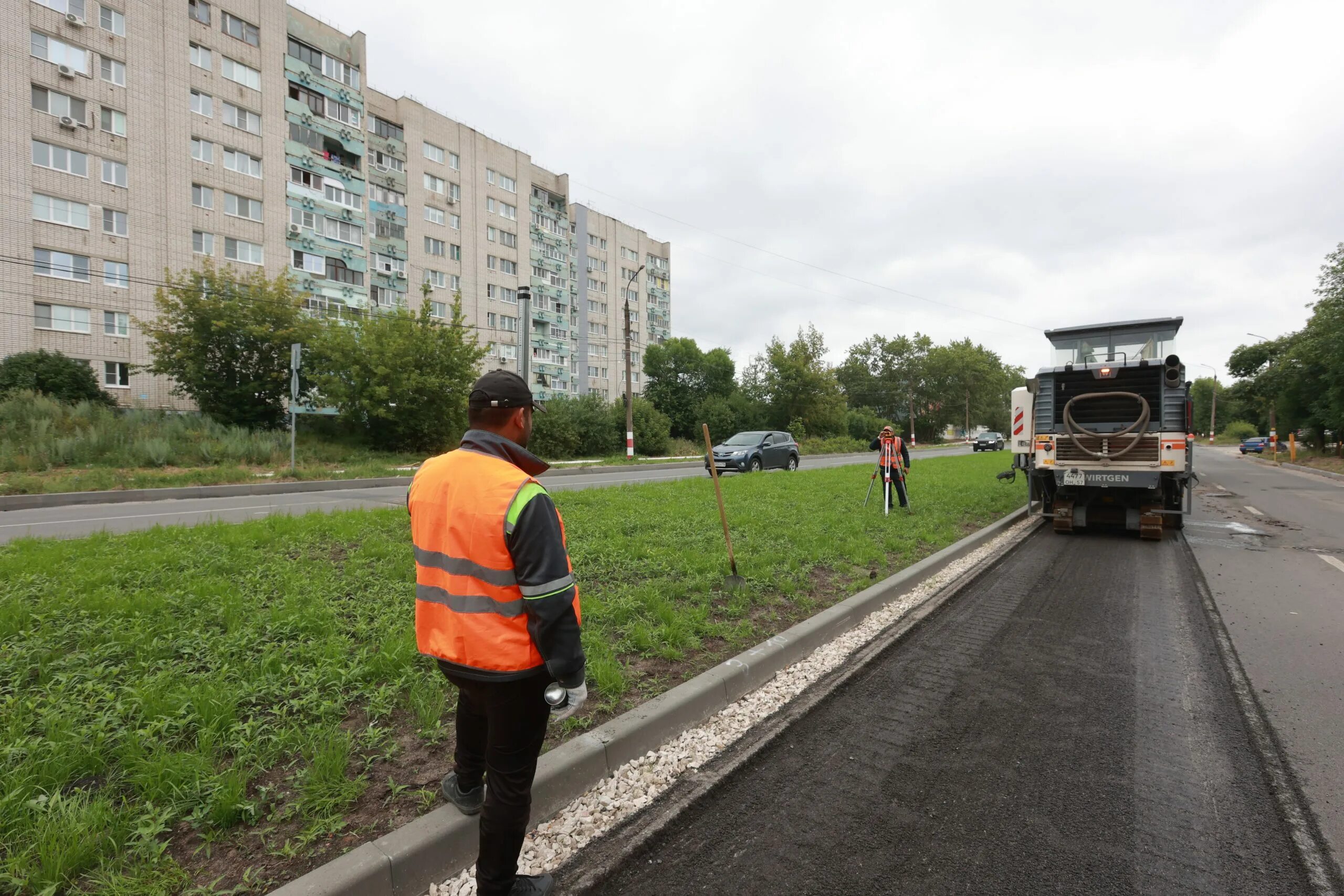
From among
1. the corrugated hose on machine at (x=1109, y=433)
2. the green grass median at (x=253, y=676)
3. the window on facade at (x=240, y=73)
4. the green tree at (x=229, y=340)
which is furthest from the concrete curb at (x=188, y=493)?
the window on facade at (x=240, y=73)

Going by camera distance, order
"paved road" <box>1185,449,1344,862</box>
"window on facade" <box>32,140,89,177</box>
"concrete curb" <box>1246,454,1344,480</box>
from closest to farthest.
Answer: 1. "paved road" <box>1185,449,1344,862</box>
2. "concrete curb" <box>1246,454,1344,480</box>
3. "window on facade" <box>32,140,89,177</box>

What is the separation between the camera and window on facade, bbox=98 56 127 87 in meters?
27.6

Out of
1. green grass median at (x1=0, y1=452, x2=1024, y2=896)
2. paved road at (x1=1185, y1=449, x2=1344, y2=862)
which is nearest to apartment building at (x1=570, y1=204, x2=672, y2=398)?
paved road at (x1=1185, y1=449, x2=1344, y2=862)

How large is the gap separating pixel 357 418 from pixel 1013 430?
892 inches

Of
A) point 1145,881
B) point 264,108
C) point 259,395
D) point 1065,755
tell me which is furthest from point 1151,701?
point 264,108

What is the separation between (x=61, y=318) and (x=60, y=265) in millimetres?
2263

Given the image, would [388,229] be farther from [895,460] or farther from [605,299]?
[895,460]

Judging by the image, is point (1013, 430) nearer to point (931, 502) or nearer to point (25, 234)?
point (931, 502)

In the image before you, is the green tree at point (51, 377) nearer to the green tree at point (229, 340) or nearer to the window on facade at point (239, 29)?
the green tree at point (229, 340)

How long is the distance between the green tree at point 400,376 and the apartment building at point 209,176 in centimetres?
201

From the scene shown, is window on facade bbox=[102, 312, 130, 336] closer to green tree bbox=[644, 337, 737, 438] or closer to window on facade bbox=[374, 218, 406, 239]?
window on facade bbox=[374, 218, 406, 239]

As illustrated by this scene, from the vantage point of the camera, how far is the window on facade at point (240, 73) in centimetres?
3143

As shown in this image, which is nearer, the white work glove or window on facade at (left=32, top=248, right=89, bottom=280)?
the white work glove

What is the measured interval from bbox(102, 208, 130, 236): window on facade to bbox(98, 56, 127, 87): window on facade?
5889mm
